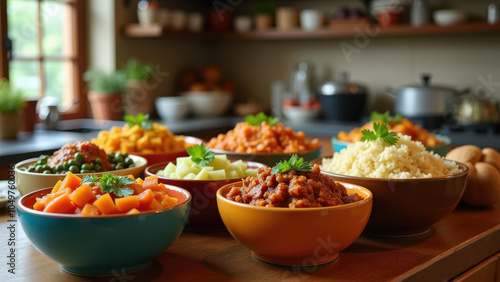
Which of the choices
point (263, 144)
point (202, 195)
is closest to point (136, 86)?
point (263, 144)

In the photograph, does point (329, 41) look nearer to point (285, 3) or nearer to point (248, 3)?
point (285, 3)

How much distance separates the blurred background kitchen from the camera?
12.3 ft

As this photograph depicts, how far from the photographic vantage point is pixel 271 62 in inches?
201

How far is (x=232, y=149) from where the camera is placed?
1655mm

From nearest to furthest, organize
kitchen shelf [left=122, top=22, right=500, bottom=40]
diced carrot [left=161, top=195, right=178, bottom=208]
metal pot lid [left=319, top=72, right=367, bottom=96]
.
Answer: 1. diced carrot [left=161, top=195, right=178, bottom=208]
2. kitchen shelf [left=122, top=22, right=500, bottom=40]
3. metal pot lid [left=319, top=72, right=367, bottom=96]

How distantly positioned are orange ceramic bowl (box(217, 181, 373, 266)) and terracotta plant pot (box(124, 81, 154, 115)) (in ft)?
10.8

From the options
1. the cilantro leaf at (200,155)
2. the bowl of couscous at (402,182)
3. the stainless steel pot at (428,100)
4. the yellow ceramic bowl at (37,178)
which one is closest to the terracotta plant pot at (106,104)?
the stainless steel pot at (428,100)

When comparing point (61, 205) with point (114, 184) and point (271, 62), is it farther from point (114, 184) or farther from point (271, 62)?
point (271, 62)

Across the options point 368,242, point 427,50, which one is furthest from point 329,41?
point 368,242

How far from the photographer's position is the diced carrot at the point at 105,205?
0.97 m

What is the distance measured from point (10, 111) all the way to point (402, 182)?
8.44 ft

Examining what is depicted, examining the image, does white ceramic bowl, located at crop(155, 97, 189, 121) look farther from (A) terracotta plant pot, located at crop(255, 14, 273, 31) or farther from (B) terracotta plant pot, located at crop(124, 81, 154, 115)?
(A) terracotta plant pot, located at crop(255, 14, 273, 31)

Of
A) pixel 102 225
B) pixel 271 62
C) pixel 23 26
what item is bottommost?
pixel 102 225

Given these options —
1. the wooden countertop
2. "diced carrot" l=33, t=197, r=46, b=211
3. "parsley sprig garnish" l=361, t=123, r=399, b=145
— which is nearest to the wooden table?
Result: the wooden countertop
